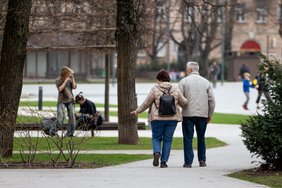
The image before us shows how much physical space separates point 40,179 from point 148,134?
1255cm

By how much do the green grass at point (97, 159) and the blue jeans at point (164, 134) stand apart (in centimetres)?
118

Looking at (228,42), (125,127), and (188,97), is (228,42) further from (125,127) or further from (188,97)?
(188,97)

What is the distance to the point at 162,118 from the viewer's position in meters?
16.3

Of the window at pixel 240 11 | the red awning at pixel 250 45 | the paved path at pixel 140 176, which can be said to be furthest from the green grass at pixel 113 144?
the red awning at pixel 250 45

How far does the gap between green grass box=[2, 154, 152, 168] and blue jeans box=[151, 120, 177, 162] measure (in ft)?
3.87

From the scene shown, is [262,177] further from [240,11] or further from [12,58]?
[240,11]

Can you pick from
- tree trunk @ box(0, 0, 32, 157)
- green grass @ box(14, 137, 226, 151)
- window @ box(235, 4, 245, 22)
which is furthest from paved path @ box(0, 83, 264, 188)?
window @ box(235, 4, 245, 22)

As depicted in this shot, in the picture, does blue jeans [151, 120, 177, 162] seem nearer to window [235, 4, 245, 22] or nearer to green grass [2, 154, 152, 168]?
green grass [2, 154, 152, 168]

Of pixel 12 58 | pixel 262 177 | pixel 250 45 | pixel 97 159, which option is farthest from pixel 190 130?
pixel 250 45

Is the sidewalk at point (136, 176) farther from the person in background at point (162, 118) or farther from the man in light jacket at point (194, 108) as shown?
the man in light jacket at point (194, 108)

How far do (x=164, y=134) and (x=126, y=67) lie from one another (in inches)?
214

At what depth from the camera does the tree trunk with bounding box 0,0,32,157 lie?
57.5ft

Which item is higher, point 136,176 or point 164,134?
point 164,134

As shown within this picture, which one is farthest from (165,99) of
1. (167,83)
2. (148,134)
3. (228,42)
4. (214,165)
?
(228,42)
